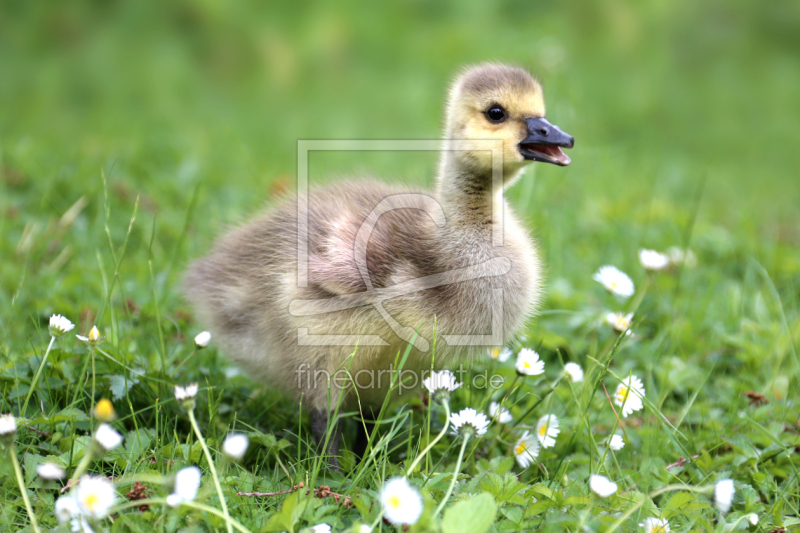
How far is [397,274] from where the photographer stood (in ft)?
5.78

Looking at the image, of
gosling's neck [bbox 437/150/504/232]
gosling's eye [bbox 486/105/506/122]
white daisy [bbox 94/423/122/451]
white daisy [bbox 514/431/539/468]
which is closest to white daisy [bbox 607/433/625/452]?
white daisy [bbox 514/431/539/468]

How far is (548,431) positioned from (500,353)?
1.01 feet

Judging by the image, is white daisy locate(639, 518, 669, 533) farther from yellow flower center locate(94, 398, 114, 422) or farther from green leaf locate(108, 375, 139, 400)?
green leaf locate(108, 375, 139, 400)

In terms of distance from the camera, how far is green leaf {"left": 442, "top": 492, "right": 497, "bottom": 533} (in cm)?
125

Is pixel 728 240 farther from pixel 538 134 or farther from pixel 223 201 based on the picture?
pixel 223 201

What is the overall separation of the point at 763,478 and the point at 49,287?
2302 millimetres

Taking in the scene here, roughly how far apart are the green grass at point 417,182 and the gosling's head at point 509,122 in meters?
0.37

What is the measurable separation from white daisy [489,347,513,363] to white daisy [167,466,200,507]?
92cm

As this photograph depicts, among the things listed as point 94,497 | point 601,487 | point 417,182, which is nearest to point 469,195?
point 417,182

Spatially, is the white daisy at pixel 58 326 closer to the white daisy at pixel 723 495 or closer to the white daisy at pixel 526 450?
the white daisy at pixel 526 450

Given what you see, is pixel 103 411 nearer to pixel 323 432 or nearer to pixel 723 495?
pixel 323 432

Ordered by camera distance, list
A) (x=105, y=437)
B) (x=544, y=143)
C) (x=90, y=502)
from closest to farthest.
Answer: (x=90, y=502), (x=105, y=437), (x=544, y=143)

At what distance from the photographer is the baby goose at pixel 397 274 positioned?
1765 mm

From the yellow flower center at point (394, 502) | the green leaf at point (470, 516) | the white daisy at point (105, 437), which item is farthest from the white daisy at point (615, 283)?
the white daisy at point (105, 437)
